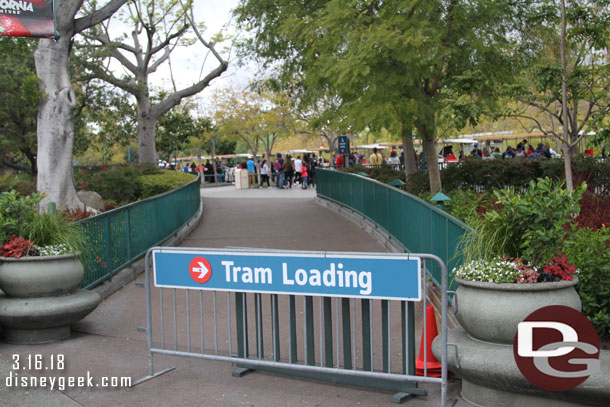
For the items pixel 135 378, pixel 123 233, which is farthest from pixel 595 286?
pixel 123 233

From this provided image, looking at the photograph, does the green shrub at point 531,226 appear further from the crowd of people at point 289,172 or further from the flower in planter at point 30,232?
the crowd of people at point 289,172

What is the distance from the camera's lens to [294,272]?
593 centimetres

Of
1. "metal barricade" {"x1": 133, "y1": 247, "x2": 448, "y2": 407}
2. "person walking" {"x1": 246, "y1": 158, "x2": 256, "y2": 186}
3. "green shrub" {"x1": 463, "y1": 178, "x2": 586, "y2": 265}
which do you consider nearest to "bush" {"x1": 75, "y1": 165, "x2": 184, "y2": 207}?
"metal barricade" {"x1": 133, "y1": 247, "x2": 448, "y2": 407}

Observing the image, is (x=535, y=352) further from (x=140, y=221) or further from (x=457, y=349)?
(x=140, y=221)

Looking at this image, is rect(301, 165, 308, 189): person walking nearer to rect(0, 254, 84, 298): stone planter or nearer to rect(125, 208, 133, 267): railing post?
rect(125, 208, 133, 267): railing post

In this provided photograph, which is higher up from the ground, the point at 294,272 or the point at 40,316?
the point at 294,272

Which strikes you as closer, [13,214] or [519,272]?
[519,272]

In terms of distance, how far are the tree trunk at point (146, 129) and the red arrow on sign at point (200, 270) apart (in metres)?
24.4

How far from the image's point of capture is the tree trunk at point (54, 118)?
1469 cm

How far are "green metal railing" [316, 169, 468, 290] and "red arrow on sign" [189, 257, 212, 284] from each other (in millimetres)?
2562

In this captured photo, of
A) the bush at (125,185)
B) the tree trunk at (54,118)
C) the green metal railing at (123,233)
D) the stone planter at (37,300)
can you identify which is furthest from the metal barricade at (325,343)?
the bush at (125,185)

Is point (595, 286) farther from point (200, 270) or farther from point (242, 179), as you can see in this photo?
point (242, 179)

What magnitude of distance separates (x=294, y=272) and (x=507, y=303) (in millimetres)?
1798

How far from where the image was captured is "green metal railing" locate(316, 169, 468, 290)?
8117 millimetres
